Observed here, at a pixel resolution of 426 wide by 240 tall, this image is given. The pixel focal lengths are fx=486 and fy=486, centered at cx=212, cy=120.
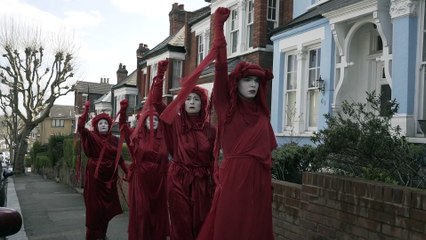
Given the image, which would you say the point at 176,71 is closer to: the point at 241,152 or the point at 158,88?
the point at 158,88

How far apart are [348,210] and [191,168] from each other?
1.50 meters

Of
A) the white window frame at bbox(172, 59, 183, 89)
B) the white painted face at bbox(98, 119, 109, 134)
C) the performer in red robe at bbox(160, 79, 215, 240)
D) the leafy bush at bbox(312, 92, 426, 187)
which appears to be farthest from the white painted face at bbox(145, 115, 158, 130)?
the white window frame at bbox(172, 59, 183, 89)

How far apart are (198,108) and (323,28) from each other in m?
7.77

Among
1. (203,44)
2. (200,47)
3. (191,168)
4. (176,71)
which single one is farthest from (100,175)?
(176,71)

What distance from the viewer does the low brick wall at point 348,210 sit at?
3.65m

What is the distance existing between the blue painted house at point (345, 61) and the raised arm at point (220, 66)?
371 cm

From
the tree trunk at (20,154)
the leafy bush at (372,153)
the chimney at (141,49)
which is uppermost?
the chimney at (141,49)

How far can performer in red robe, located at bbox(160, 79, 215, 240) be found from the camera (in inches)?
180

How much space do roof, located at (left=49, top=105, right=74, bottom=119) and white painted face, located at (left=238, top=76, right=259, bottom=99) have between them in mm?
84927

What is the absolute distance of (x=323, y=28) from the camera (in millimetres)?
11773

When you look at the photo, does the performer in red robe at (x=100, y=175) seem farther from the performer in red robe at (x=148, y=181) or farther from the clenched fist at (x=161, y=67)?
the clenched fist at (x=161, y=67)

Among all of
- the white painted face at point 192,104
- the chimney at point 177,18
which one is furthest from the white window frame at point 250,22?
the chimney at point 177,18

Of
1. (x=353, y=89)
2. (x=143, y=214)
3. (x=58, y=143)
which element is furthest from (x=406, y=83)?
(x=58, y=143)

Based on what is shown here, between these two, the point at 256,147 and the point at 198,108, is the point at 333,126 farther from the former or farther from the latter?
the point at 256,147
